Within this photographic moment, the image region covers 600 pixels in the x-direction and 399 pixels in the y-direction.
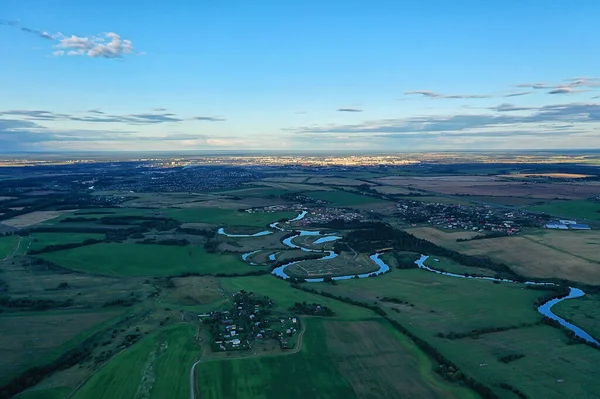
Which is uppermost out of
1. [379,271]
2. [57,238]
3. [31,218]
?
[31,218]

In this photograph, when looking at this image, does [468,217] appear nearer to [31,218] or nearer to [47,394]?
[47,394]

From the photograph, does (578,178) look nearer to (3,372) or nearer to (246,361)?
(246,361)

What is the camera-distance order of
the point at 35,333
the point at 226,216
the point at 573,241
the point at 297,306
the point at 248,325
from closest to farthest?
the point at 35,333, the point at 248,325, the point at 297,306, the point at 573,241, the point at 226,216

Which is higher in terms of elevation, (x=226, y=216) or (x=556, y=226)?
(x=556, y=226)

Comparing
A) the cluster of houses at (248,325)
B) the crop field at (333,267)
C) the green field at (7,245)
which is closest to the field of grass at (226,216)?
the crop field at (333,267)

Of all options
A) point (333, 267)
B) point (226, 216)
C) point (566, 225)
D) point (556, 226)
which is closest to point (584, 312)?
point (333, 267)

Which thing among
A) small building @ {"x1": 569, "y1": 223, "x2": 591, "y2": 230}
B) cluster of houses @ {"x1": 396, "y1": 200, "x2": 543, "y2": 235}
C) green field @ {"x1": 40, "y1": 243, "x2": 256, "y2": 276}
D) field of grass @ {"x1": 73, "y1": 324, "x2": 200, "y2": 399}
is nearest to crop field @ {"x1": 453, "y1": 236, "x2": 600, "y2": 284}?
cluster of houses @ {"x1": 396, "y1": 200, "x2": 543, "y2": 235}
